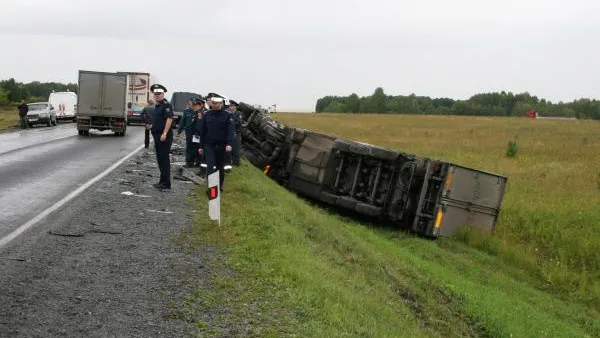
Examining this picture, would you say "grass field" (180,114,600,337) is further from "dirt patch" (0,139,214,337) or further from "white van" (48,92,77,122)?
"white van" (48,92,77,122)

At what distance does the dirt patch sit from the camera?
515 centimetres

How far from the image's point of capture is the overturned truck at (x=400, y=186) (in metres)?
15.5

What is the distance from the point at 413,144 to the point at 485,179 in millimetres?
26720

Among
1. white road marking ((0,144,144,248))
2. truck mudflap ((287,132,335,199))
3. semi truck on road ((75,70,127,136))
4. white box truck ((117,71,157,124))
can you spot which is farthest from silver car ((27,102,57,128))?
truck mudflap ((287,132,335,199))

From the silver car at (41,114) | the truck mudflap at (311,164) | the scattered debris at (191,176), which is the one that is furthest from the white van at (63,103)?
the scattered debris at (191,176)

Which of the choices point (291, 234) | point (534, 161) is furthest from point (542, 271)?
point (534, 161)

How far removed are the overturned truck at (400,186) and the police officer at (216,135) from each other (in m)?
4.98

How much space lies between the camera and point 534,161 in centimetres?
3094

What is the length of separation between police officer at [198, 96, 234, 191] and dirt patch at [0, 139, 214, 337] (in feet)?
4.48

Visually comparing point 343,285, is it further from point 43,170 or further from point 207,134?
point 43,170

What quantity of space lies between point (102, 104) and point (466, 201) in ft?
64.5

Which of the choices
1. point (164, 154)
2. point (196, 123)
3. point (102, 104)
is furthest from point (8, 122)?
point (164, 154)

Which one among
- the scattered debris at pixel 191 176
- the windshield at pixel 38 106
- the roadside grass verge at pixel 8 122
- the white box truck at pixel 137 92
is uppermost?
the scattered debris at pixel 191 176

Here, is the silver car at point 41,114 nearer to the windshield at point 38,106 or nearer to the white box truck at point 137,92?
the windshield at point 38,106
